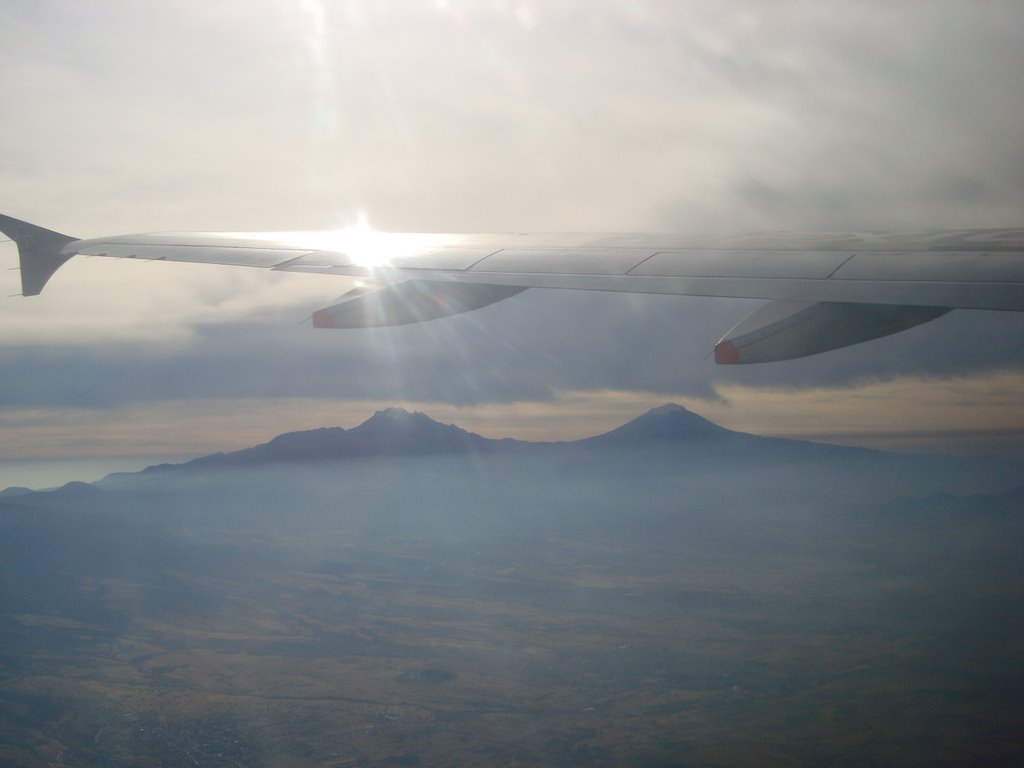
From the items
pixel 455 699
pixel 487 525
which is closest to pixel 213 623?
pixel 455 699

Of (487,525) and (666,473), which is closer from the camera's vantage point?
(487,525)

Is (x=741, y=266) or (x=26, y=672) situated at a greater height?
(x=741, y=266)

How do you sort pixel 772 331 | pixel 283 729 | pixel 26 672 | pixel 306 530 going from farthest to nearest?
pixel 306 530, pixel 26 672, pixel 283 729, pixel 772 331

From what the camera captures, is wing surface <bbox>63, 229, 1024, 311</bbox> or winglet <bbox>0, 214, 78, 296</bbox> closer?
wing surface <bbox>63, 229, 1024, 311</bbox>

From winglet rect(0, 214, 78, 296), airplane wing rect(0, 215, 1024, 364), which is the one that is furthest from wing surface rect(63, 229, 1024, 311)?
winglet rect(0, 214, 78, 296)

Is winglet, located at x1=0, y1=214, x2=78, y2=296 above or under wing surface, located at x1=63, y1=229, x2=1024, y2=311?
above

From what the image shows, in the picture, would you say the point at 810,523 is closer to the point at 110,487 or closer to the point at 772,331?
the point at 772,331

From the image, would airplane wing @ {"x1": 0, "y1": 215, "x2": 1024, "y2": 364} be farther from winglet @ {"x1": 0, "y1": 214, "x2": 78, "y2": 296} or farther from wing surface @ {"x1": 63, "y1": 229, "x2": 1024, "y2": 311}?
winglet @ {"x1": 0, "y1": 214, "x2": 78, "y2": 296}

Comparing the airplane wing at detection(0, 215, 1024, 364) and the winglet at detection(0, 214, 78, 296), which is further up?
the winglet at detection(0, 214, 78, 296)

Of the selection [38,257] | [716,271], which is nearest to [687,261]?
[716,271]
